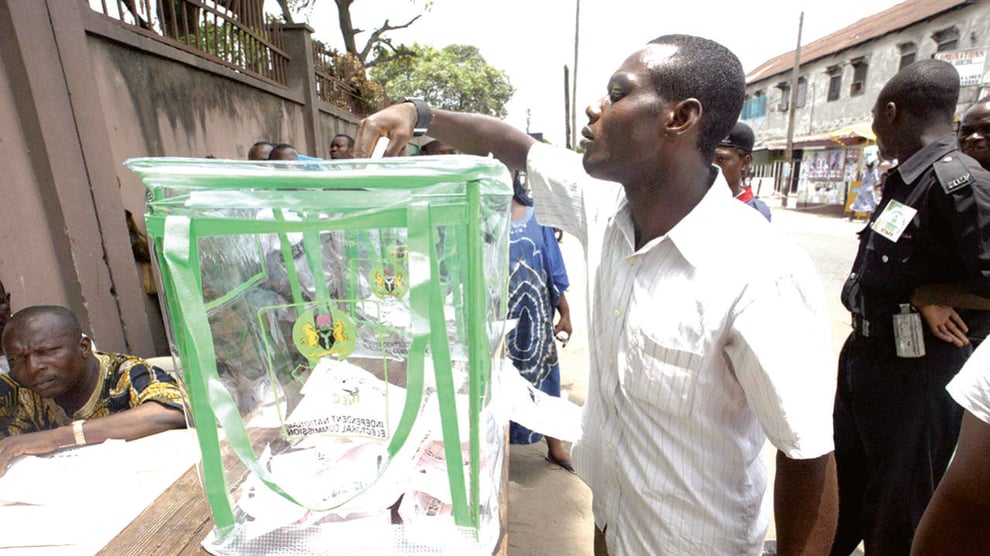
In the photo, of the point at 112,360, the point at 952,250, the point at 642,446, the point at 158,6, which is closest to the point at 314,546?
the point at 642,446

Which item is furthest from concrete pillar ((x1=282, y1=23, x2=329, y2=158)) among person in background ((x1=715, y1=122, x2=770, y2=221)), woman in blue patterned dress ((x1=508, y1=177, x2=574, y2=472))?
person in background ((x1=715, y1=122, x2=770, y2=221))

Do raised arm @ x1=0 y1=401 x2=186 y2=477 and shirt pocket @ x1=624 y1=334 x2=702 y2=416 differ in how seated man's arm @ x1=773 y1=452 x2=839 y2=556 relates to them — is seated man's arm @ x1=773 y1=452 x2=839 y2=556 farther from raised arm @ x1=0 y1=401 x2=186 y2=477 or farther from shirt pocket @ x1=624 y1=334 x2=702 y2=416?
raised arm @ x1=0 y1=401 x2=186 y2=477

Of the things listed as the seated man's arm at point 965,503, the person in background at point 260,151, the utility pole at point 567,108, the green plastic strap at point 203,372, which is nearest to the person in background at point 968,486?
the seated man's arm at point 965,503

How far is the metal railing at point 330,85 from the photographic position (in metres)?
7.31

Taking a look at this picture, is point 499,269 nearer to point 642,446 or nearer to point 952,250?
point 642,446

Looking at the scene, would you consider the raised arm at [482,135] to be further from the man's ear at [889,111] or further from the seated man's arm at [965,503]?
the man's ear at [889,111]

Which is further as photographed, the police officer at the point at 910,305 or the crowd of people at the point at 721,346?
the police officer at the point at 910,305

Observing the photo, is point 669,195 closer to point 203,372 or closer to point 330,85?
point 203,372

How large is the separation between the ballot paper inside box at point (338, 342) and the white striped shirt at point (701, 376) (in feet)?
1.04

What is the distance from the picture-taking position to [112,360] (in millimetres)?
1616

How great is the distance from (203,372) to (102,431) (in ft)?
3.33

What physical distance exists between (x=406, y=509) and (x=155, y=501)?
0.53m

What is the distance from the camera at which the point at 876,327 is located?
165cm

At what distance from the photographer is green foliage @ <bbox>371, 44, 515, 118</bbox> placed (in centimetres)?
2562
